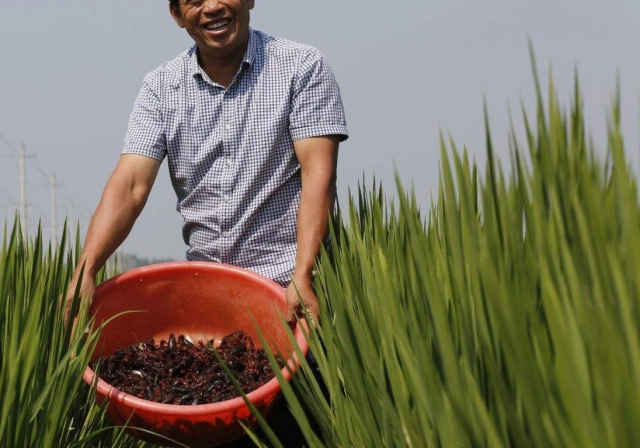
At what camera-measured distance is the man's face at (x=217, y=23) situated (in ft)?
9.86

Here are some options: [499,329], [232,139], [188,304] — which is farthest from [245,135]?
[499,329]

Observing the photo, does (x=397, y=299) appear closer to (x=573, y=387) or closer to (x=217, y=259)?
(x=573, y=387)

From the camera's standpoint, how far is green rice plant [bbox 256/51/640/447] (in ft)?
4.17

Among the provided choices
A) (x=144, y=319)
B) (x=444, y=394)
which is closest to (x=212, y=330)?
(x=144, y=319)

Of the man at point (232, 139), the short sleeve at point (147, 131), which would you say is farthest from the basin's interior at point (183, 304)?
the short sleeve at point (147, 131)

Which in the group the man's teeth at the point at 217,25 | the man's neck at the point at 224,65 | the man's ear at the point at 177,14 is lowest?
the man's neck at the point at 224,65

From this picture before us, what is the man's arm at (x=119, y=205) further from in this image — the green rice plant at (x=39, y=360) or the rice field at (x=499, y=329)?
the rice field at (x=499, y=329)

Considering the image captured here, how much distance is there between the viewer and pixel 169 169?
10.5 ft

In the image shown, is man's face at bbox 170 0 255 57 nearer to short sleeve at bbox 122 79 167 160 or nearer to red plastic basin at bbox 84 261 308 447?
short sleeve at bbox 122 79 167 160

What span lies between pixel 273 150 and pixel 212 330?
0.49 meters

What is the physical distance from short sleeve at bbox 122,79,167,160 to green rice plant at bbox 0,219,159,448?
0.35 metres

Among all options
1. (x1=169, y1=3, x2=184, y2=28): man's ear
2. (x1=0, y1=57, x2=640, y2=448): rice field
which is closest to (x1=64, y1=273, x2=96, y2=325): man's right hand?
(x1=0, y1=57, x2=640, y2=448): rice field

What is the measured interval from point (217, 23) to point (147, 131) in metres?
0.34

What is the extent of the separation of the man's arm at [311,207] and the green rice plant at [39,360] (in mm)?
502
